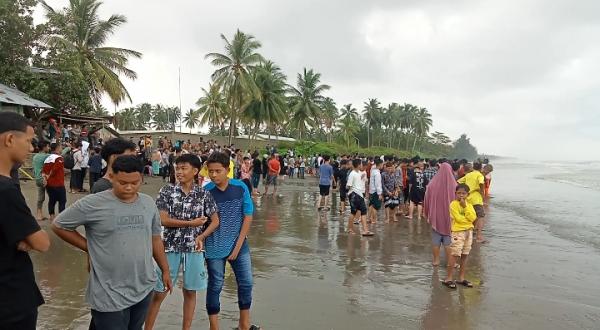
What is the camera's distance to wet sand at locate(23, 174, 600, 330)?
15.8ft

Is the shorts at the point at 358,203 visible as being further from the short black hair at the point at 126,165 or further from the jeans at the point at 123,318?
the short black hair at the point at 126,165

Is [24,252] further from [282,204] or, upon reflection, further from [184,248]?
[282,204]

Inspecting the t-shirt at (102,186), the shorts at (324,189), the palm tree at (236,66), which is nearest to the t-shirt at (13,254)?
the t-shirt at (102,186)

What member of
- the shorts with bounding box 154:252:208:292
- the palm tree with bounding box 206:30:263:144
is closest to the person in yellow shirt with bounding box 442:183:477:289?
the shorts with bounding box 154:252:208:292

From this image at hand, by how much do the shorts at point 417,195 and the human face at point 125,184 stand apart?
33.6 feet

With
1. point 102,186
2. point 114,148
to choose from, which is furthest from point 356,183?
point 102,186

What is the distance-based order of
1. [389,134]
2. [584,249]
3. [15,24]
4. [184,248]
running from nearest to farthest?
[184,248] < [584,249] < [15,24] < [389,134]

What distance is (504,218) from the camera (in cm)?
1456

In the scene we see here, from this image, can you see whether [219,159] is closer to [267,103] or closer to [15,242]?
[15,242]

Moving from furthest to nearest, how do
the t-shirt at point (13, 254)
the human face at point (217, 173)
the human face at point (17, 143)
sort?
the human face at point (217, 173) < the human face at point (17, 143) < the t-shirt at point (13, 254)

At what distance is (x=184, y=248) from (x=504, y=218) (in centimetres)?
1326

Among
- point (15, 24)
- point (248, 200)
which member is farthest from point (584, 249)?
point (15, 24)

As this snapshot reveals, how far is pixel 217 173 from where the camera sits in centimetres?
412

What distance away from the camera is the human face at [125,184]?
286 centimetres
